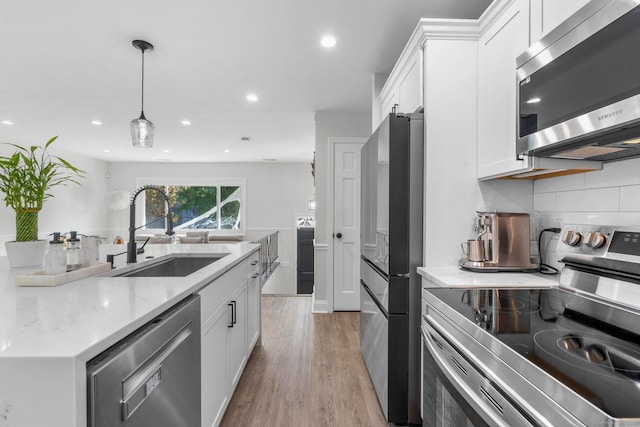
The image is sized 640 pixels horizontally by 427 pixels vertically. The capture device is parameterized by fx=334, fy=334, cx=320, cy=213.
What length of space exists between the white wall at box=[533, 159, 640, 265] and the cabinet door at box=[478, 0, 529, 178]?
12.5 inches

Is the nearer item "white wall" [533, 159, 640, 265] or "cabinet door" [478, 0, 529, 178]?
"white wall" [533, 159, 640, 265]

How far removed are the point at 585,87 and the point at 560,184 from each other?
2.25 feet

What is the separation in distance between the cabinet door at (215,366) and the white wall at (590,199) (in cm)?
169

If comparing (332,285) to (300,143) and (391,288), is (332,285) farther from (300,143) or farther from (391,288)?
(300,143)

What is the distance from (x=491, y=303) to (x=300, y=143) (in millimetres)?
5298

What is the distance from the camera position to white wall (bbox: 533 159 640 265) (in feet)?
4.20

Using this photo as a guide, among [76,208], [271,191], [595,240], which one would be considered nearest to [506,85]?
[595,240]

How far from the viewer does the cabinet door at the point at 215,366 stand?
1450 mm

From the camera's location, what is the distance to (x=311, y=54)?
8.78ft

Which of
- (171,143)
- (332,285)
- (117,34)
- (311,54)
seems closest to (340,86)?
(311,54)

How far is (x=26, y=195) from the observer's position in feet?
4.91

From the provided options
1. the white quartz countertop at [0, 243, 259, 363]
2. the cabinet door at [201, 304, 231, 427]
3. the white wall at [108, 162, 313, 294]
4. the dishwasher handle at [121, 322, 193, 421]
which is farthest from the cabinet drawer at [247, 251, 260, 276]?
the white wall at [108, 162, 313, 294]

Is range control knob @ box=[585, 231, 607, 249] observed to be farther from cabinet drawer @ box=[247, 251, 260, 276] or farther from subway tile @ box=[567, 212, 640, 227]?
cabinet drawer @ box=[247, 251, 260, 276]

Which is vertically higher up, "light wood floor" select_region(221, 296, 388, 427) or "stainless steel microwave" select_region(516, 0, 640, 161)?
"stainless steel microwave" select_region(516, 0, 640, 161)
